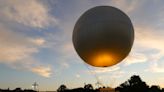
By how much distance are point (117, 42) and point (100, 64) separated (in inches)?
68.8

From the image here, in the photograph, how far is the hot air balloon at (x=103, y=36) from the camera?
16891 millimetres

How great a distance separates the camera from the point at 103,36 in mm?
16781

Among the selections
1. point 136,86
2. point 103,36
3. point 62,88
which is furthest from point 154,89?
point 103,36

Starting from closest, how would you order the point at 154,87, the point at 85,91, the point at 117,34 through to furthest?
the point at 117,34, the point at 154,87, the point at 85,91

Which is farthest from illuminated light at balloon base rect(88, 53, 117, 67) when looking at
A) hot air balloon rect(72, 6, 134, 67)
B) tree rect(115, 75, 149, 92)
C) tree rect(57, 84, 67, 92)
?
tree rect(57, 84, 67, 92)

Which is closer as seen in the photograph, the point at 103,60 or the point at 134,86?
the point at 103,60

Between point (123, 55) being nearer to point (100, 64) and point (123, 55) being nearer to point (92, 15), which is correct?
point (100, 64)

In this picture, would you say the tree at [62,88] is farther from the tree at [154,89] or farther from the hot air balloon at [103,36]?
the hot air balloon at [103,36]

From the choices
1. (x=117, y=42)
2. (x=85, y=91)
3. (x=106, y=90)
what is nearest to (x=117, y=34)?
(x=117, y=42)

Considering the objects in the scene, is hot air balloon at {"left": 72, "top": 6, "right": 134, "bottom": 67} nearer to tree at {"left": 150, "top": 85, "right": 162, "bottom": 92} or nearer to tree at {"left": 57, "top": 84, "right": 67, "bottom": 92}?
tree at {"left": 150, "top": 85, "right": 162, "bottom": 92}

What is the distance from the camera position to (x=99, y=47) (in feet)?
55.9

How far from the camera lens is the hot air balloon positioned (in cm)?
1689

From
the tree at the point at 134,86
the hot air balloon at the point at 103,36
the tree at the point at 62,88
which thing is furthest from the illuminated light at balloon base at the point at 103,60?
the tree at the point at 62,88

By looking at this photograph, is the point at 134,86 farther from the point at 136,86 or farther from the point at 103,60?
the point at 103,60
